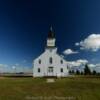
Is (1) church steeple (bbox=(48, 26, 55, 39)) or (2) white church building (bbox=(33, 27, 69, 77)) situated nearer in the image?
(2) white church building (bbox=(33, 27, 69, 77))

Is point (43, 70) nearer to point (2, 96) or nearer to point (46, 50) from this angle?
point (46, 50)

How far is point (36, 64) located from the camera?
166 ft

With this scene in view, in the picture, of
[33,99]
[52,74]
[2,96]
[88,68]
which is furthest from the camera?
[88,68]

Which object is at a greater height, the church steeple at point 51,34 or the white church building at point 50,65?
the church steeple at point 51,34

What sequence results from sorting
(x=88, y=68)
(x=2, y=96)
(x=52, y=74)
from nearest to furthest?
(x=2, y=96), (x=52, y=74), (x=88, y=68)

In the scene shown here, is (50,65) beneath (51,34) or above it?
beneath

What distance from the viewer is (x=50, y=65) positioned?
1991 inches

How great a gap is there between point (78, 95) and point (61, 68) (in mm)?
31879

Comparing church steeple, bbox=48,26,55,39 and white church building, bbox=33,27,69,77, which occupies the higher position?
church steeple, bbox=48,26,55,39

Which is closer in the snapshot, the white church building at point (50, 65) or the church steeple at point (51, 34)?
the white church building at point (50, 65)

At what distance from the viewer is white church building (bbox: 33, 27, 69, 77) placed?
5038 centimetres

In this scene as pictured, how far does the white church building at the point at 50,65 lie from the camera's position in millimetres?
50375

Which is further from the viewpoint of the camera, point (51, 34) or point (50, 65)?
point (51, 34)

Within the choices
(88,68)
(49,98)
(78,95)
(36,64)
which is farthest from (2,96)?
(88,68)
